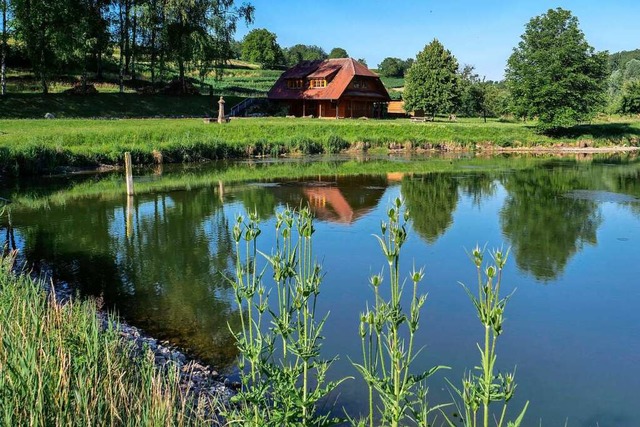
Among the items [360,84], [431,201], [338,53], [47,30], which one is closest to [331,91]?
[360,84]

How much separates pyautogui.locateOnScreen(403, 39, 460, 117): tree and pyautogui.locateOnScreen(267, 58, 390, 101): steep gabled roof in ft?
9.76

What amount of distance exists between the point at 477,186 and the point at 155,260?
1762 cm

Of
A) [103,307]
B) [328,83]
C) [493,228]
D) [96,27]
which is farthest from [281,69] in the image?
[103,307]

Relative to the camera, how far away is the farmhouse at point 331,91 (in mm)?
55312

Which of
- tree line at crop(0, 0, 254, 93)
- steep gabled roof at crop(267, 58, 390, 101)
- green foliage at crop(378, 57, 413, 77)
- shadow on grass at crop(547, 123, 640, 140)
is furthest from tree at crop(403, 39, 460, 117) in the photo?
green foliage at crop(378, 57, 413, 77)

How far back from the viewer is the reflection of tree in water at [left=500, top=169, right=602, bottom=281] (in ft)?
51.9

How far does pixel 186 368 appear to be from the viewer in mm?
7762

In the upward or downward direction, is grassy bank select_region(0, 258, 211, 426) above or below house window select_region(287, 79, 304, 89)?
below

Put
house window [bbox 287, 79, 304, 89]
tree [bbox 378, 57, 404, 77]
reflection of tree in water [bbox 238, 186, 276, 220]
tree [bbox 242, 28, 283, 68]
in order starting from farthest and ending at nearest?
tree [bbox 378, 57, 404, 77]
tree [bbox 242, 28, 283, 68]
house window [bbox 287, 79, 304, 89]
reflection of tree in water [bbox 238, 186, 276, 220]

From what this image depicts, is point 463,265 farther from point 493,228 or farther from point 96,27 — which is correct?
point 96,27

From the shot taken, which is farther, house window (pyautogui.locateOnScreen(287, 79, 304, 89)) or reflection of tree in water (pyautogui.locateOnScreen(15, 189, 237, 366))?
house window (pyautogui.locateOnScreen(287, 79, 304, 89))

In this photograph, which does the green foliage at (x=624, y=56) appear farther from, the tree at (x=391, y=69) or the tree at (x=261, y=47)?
the tree at (x=261, y=47)

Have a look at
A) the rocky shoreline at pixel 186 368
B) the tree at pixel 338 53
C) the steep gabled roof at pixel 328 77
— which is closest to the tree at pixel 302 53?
the tree at pixel 338 53

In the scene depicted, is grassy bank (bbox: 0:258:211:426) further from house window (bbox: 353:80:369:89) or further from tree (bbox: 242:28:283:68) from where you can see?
tree (bbox: 242:28:283:68)
